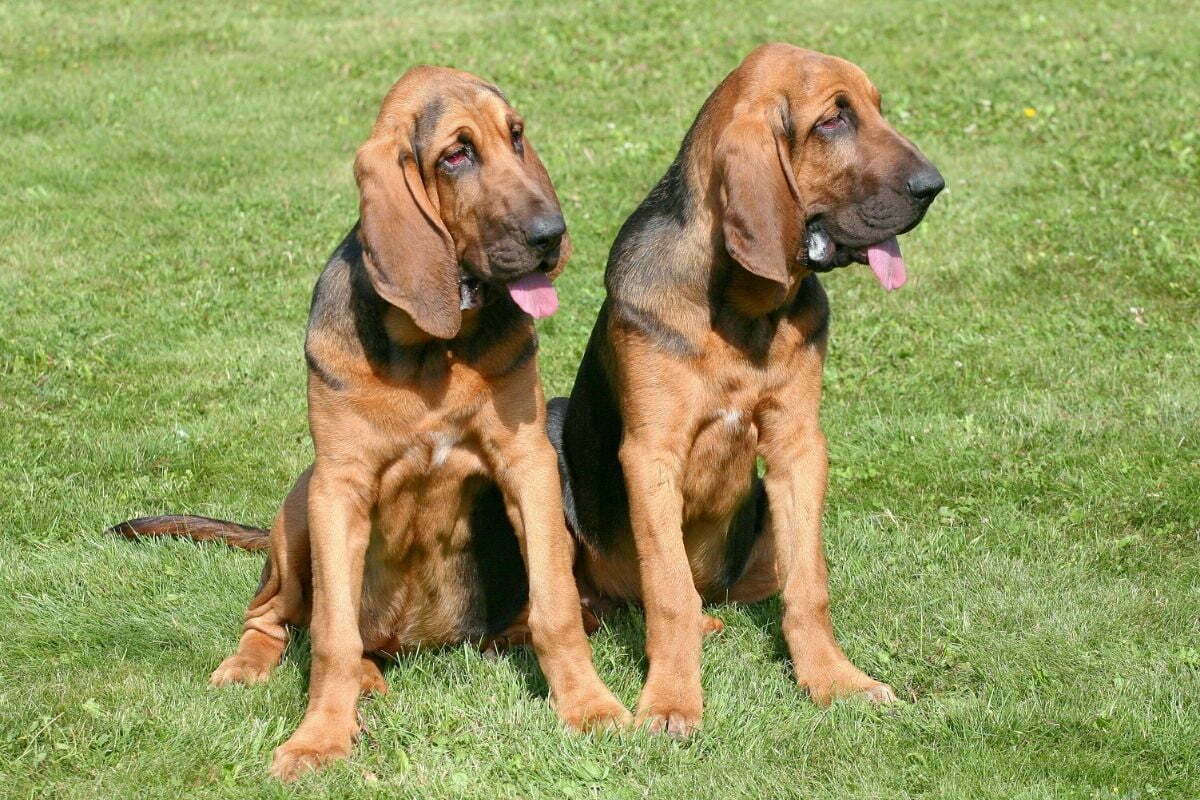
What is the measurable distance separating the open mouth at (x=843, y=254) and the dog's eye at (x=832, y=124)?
0.29 metres

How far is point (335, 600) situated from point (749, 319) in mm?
1648

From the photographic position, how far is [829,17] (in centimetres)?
1627

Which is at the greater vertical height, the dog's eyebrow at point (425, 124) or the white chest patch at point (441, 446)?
the dog's eyebrow at point (425, 124)

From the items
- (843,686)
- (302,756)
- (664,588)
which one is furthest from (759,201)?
(302,756)

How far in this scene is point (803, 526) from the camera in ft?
16.2

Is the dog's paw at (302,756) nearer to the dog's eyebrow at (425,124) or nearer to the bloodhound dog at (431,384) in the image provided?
the bloodhound dog at (431,384)

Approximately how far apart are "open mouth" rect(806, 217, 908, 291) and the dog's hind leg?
1.93 m

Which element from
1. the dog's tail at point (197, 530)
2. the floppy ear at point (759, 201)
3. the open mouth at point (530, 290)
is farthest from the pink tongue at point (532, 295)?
the dog's tail at point (197, 530)

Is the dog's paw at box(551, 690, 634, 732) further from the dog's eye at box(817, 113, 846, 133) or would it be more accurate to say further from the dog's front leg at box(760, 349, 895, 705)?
the dog's eye at box(817, 113, 846, 133)

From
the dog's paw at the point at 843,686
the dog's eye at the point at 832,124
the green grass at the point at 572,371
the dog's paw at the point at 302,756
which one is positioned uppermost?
the dog's eye at the point at 832,124

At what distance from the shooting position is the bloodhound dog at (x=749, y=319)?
4668mm

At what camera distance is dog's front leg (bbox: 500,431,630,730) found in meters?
4.69

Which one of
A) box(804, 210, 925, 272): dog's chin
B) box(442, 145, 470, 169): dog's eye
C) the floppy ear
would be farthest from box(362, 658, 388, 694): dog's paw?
box(804, 210, 925, 272): dog's chin

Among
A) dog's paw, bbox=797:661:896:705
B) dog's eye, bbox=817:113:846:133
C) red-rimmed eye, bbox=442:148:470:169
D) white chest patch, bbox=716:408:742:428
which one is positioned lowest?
dog's paw, bbox=797:661:896:705
